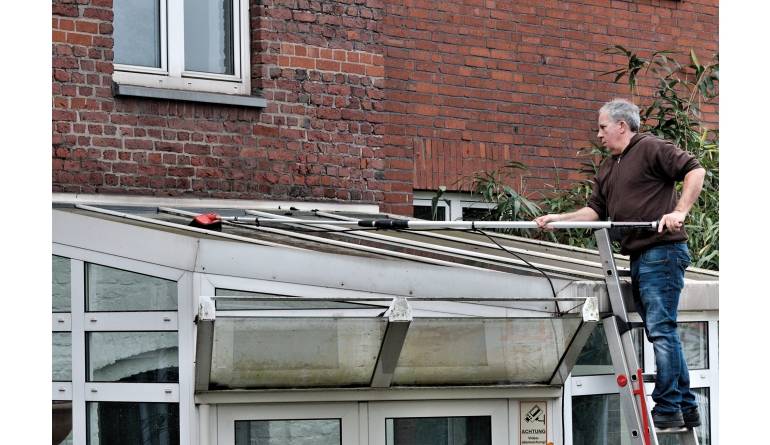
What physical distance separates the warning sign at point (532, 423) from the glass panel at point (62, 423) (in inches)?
83.9

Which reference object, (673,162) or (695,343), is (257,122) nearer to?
(695,343)

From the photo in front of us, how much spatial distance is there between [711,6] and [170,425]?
720cm

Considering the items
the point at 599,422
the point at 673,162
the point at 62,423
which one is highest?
the point at 673,162

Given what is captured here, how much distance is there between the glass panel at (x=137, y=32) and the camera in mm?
8641

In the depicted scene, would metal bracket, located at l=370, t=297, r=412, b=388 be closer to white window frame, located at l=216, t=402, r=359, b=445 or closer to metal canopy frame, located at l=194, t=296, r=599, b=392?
metal canopy frame, located at l=194, t=296, r=599, b=392

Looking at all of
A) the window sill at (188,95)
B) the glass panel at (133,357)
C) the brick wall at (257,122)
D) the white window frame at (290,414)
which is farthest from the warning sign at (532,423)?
the window sill at (188,95)

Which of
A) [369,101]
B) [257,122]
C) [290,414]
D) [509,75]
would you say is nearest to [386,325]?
[290,414]

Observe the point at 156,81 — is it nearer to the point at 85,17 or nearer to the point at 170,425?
the point at 85,17

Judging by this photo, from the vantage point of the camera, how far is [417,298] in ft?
20.6

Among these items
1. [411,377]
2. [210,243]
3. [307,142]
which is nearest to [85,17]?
[307,142]

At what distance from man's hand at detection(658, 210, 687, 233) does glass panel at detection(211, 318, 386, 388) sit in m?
1.26

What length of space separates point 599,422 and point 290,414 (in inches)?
64.6

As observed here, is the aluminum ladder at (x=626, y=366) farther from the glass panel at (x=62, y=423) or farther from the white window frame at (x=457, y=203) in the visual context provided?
the white window frame at (x=457, y=203)

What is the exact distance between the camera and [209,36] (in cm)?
902
